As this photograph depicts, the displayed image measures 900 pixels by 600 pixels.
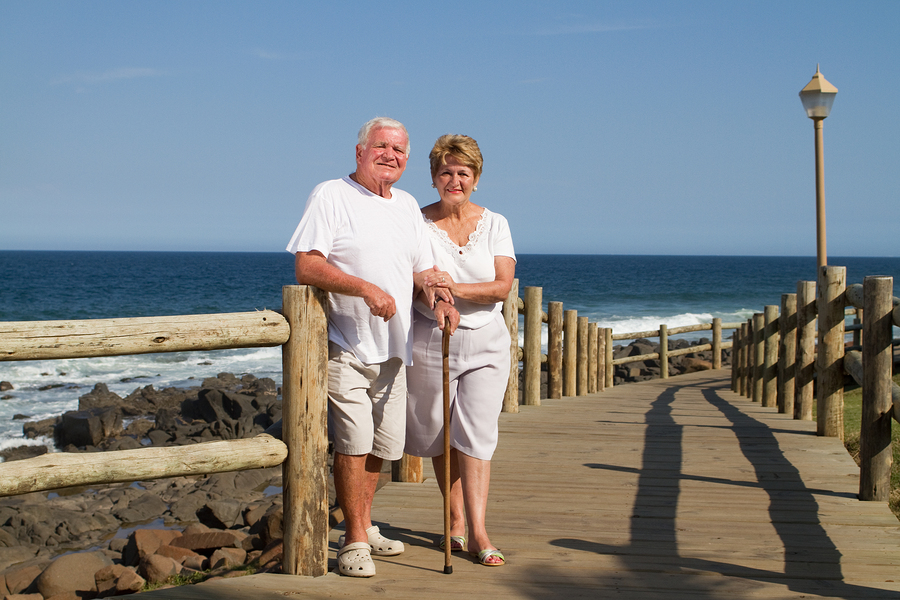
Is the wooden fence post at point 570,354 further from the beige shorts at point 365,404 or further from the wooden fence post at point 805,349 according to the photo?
the beige shorts at point 365,404

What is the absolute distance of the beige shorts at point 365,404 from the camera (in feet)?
10.3

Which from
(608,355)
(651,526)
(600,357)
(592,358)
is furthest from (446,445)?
(608,355)

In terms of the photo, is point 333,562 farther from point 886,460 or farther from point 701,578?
point 886,460

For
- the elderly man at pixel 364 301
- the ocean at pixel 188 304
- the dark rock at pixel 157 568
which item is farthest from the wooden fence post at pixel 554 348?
the ocean at pixel 188 304

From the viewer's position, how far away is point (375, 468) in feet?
10.9

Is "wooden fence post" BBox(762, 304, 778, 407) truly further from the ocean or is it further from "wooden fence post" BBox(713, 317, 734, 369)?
the ocean

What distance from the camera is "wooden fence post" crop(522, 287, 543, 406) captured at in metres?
7.54

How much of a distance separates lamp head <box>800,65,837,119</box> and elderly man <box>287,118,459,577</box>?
734cm

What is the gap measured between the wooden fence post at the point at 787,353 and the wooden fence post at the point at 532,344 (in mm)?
2168

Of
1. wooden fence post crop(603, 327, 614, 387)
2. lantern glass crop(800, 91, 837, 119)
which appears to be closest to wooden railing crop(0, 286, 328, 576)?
lantern glass crop(800, 91, 837, 119)

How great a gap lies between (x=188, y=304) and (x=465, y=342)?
43215 mm

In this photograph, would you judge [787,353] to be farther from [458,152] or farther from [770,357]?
[458,152]

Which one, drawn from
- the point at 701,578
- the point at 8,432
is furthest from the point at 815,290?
the point at 8,432

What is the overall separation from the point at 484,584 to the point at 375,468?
2.12 feet
